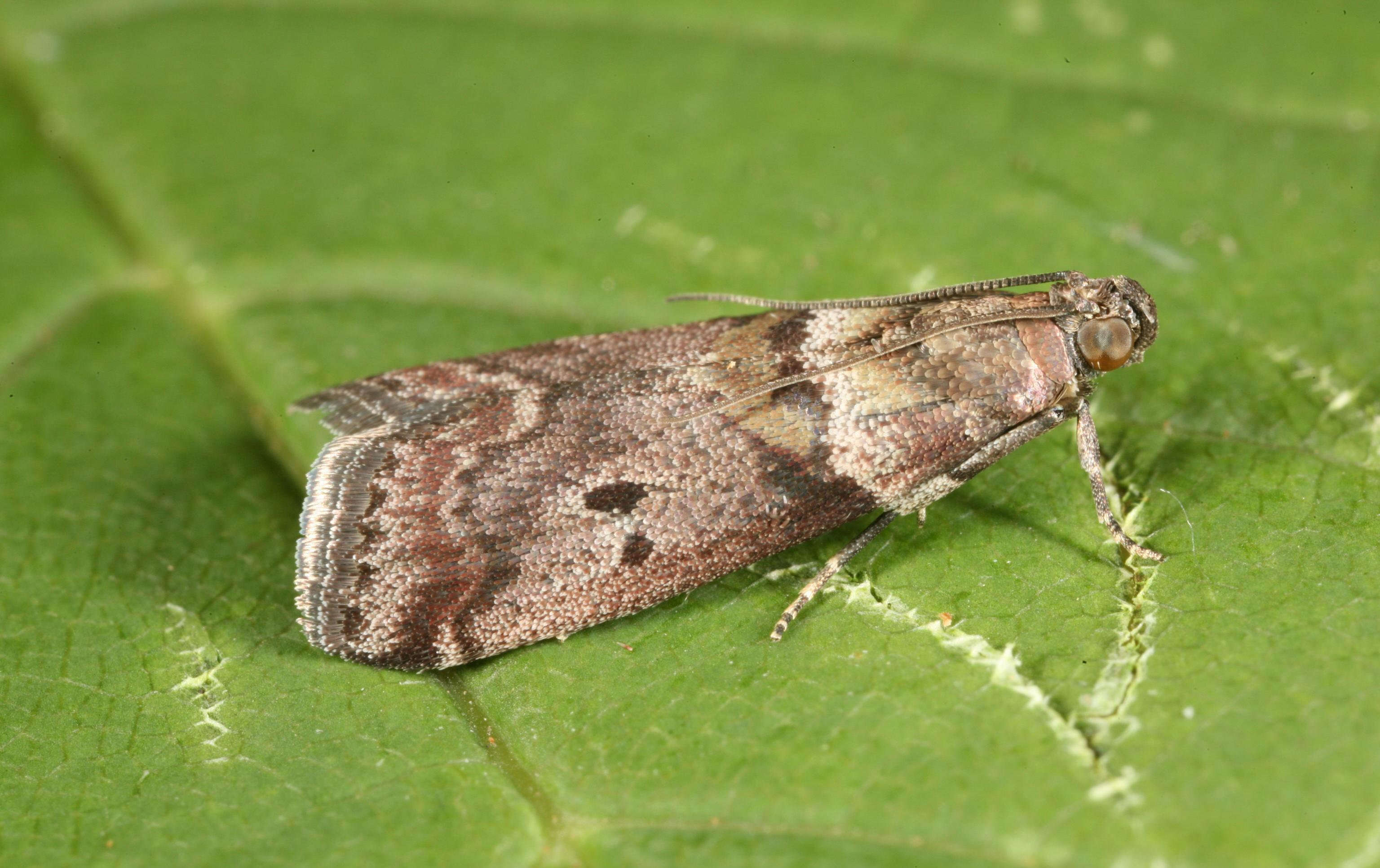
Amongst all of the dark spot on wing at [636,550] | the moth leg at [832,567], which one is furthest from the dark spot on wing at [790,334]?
the dark spot on wing at [636,550]

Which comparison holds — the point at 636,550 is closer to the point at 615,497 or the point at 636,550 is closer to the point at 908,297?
the point at 615,497

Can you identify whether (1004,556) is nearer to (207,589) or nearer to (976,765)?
(976,765)

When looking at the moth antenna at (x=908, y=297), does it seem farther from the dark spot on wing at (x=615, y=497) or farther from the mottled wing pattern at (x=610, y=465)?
the dark spot on wing at (x=615, y=497)

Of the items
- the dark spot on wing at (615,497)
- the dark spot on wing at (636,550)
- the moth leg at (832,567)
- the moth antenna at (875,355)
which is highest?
the moth antenna at (875,355)

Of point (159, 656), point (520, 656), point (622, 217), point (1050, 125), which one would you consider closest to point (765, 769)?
point (520, 656)

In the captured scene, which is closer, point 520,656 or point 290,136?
point 520,656

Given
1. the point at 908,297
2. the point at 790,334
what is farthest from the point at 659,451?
the point at 908,297

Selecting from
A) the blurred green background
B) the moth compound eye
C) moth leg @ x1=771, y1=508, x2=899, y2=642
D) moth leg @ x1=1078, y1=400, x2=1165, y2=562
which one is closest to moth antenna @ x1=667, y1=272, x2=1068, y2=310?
the moth compound eye
